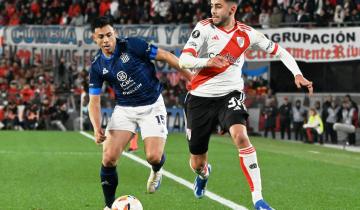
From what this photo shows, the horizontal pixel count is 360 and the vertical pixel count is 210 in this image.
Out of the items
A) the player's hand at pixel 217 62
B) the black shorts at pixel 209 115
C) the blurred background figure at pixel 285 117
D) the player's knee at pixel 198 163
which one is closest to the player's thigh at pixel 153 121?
the black shorts at pixel 209 115

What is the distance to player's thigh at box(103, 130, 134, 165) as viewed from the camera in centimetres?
1013

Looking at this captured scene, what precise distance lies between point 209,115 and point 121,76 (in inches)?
45.0

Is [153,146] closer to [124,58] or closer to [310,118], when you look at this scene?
[124,58]

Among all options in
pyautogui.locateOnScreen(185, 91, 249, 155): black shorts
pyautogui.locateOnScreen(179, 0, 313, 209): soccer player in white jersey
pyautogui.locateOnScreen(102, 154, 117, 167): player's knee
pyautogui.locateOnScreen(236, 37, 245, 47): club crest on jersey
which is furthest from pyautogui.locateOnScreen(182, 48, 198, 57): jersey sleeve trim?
pyautogui.locateOnScreen(102, 154, 117, 167): player's knee

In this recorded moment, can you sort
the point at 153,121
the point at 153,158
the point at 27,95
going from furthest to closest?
1. the point at 27,95
2. the point at 153,158
3. the point at 153,121

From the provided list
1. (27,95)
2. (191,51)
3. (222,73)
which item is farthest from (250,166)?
(27,95)

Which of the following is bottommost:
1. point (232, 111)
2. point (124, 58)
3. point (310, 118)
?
point (310, 118)

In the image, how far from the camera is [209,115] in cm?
1044

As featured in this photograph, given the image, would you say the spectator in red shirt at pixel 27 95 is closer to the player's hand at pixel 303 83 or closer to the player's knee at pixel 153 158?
the player's knee at pixel 153 158

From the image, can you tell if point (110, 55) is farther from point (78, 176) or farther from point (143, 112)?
point (78, 176)

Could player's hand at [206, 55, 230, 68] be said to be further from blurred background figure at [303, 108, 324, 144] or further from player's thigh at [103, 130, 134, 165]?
blurred background figure at [303, 108, 324, 144]

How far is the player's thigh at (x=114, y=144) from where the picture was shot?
10.1 m

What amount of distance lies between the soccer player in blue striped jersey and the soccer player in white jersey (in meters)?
0.35

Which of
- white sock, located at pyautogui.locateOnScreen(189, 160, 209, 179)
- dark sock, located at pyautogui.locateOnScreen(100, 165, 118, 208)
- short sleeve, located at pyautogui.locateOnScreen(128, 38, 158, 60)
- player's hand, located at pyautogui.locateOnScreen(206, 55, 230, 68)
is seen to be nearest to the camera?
player's hand, located at pyautogui.locateOnScreen(206, 55, 230, 68)
